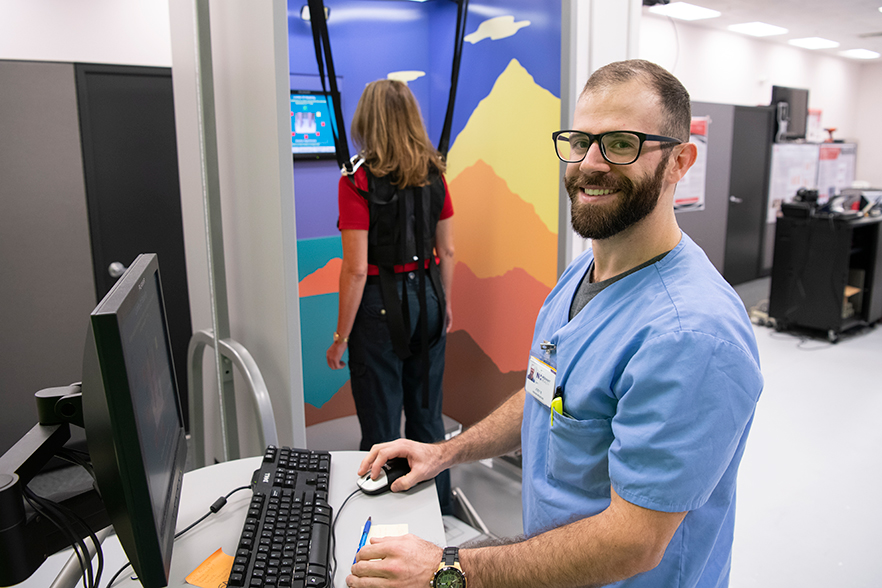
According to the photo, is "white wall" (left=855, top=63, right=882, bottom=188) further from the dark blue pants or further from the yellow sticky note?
the yellow sticky note

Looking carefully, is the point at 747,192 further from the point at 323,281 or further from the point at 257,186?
the point at 257,186

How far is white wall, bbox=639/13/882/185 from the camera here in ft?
18.9

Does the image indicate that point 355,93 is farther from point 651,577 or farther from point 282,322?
point 651,577

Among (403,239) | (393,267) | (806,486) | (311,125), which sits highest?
(311,125)

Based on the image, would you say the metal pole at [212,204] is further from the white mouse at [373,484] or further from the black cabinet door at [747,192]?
the black cabinet door at [747,192]

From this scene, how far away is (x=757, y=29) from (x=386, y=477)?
22.4 ft

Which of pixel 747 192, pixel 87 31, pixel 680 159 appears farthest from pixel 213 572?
pixel 747 192

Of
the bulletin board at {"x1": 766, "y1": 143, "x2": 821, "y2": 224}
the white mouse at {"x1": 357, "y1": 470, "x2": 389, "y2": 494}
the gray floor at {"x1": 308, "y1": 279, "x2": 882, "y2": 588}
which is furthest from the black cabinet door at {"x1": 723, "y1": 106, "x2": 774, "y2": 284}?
the white mouse at {"x1": 357, "y1": 470, "x2": 389, "y2": 494}

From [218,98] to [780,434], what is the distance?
308cm

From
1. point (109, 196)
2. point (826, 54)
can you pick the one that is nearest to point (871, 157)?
point (826, 54)

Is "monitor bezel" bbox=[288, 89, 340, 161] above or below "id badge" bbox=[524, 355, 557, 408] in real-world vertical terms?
above

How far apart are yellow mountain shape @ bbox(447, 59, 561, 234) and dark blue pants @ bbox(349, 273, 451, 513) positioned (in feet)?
1.81

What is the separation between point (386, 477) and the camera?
1.13 m

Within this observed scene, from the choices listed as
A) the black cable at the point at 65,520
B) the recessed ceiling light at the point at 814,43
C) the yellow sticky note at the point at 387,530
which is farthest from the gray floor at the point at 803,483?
the recessed ceiling light at the point at 814,43
